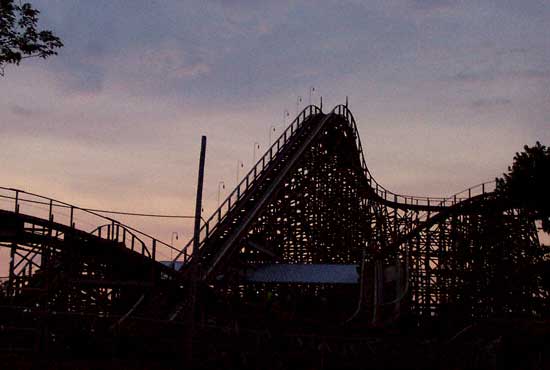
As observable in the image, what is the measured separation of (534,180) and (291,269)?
363 inches

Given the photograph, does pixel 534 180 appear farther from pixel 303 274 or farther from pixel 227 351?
pixel 227 351

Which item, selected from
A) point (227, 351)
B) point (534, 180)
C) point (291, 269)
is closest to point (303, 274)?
point (291, 269)

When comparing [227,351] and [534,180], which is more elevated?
[534,180]

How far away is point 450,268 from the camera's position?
36406 millimetres

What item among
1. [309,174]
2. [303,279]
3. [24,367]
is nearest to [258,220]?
[303,279]

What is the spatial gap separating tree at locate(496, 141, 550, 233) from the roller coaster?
5.04 feet

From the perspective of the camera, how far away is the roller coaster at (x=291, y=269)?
21.2 metres

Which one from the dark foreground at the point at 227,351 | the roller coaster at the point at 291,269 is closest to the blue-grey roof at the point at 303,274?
the roller coaster at the point at 291,269

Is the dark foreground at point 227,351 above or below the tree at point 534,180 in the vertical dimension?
below

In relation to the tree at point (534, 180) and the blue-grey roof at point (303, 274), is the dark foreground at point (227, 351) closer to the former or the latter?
the tree at point (534, 180)

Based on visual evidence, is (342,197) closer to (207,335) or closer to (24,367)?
(207,335)

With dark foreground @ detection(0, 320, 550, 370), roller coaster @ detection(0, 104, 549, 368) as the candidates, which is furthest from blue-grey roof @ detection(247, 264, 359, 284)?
dark foreground @ detection(0, 320, 550, 370)

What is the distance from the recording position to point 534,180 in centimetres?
2798

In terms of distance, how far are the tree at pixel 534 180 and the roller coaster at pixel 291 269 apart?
154 centimetres
